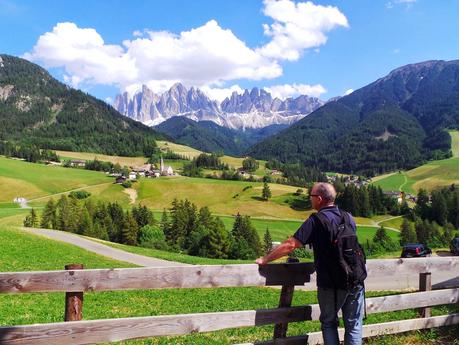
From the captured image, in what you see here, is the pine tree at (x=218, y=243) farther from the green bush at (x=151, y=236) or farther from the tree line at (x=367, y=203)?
the tree line at (x=367, y=203)

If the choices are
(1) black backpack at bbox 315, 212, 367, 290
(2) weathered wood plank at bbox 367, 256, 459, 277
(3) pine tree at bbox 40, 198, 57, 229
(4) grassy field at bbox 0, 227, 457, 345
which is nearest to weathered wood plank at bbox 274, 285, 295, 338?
(1) black backpack at bbox 315, 212, 367, 290

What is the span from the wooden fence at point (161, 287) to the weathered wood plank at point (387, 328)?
2cm

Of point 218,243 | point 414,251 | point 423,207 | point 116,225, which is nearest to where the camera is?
point 414,251

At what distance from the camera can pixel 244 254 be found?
268 feet

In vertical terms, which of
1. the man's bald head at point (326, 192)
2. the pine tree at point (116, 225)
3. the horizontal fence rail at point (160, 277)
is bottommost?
the pine tree at point (116, 225)

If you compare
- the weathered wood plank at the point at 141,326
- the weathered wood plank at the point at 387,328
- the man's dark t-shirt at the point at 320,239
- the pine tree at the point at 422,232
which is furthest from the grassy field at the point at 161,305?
the pine tree at the point at 422,232

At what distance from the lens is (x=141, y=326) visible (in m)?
7.02

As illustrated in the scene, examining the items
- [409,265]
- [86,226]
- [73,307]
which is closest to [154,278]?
[73,307]

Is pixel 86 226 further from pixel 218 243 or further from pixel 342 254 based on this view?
pixel 342 254

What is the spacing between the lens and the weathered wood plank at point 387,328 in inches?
321

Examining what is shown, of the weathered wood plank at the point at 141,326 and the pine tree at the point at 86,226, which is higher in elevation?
the weathered wood plank at the point at 141,326

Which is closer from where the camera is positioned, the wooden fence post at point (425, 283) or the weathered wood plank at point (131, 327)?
the weathered wood plank at point (131, 327)

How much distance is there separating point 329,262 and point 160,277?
2.85 metres

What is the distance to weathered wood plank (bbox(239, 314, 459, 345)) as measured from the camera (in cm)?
815
